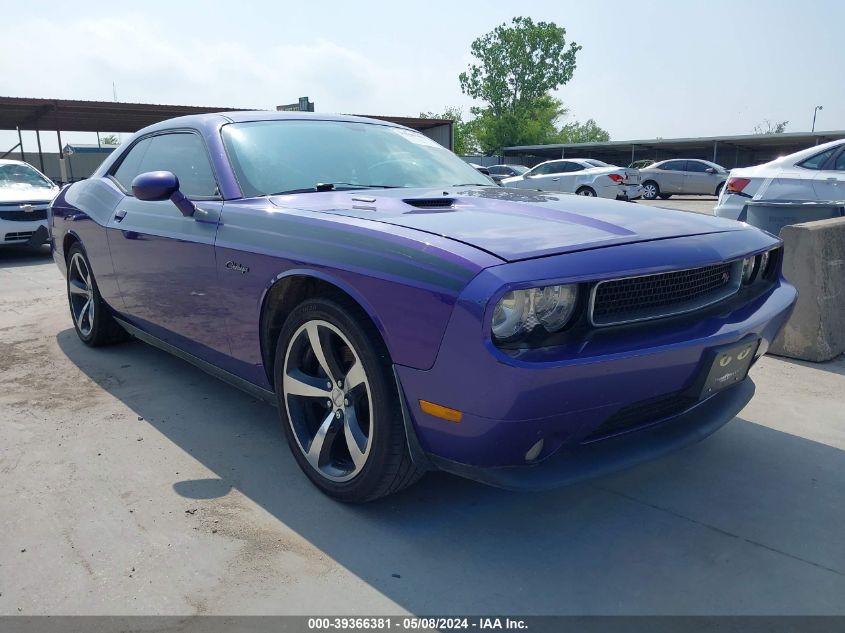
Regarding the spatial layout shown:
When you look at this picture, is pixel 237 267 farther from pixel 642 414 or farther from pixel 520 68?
pixel 520 68

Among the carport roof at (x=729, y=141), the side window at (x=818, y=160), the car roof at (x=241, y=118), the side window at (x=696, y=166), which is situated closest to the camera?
the car roof at (x=241, y=118)

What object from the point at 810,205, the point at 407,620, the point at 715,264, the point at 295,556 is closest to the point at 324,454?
the point at 295,556

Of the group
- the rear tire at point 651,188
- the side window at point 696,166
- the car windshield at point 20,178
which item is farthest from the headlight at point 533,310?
the side window at point 696,166

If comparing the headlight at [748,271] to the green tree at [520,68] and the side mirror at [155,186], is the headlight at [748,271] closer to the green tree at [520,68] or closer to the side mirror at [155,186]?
the side mirror at [155,186]

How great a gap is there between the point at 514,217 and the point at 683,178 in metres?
21.9

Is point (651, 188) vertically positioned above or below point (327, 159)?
below

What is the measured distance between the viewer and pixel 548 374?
1.83m

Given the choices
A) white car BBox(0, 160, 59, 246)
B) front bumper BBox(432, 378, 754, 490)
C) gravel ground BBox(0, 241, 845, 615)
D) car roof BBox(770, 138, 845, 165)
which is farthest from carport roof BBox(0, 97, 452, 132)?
front bumper BBox(432, 378, 754, 490)

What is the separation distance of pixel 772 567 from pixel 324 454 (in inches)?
61.1

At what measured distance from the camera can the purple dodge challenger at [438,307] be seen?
192 centimetres

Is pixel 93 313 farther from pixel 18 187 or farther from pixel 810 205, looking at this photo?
pixel 18 187

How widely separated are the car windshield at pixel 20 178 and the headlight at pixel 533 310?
31.9 ft

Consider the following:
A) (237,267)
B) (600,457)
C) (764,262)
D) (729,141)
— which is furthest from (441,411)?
(729,141)

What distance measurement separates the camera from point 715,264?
2277 mm
